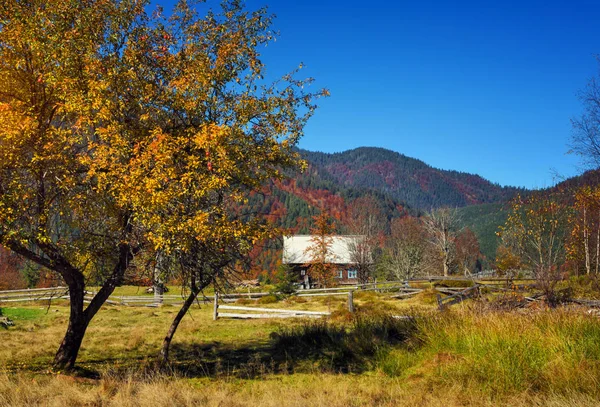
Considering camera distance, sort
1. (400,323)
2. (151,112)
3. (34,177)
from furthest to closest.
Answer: (400,323) → (151,112) → (34,177)

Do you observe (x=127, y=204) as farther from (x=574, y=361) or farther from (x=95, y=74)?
(x=574, y=361)

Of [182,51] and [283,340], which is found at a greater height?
[182,51]

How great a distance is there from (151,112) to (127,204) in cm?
255

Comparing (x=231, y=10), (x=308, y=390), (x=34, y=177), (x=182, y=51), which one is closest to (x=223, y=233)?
(x=308, y=390)

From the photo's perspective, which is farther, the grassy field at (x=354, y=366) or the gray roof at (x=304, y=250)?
the gray roof at (x=304, y=250)

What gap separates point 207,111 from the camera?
36.9ft

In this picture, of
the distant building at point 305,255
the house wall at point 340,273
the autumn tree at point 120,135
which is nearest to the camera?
the autumn tree at point 120,135

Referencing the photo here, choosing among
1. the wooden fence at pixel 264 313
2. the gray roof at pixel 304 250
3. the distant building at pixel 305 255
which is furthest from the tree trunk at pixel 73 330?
the gray roof at pixel 304 250

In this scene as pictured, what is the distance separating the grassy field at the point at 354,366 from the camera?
6.89m

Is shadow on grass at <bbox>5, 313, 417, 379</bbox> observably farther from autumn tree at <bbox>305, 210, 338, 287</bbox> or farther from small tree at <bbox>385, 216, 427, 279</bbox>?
small tree at <bbox>385, 216, 427, 279</bbox>

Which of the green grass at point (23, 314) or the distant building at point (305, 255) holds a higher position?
the distant building at point (305, 255)

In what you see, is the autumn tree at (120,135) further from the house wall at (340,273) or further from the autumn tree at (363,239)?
the house wall at (340,273)

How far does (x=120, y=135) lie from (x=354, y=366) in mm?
8028

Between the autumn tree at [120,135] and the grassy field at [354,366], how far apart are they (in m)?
2.71
